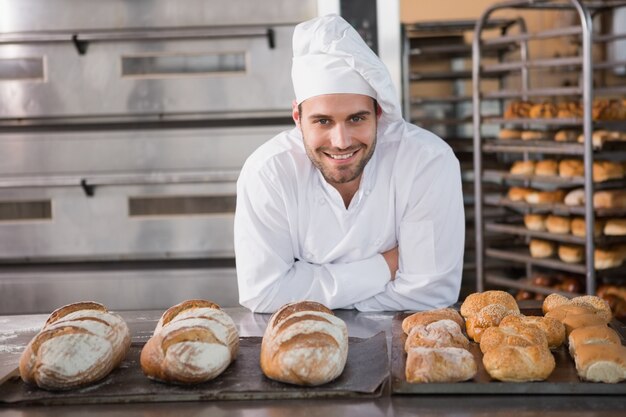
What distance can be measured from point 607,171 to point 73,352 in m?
2.96

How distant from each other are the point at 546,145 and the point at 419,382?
2.76 metres

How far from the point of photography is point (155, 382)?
1.40 m

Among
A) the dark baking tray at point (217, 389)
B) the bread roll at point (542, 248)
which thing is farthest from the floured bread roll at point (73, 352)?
the bread roll at point (542, 248)

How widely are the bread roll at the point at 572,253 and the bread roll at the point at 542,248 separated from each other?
13 centimetres

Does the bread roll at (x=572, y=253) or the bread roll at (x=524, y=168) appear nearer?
the bread roll at (x=572, y=253)

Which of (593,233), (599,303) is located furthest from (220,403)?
(593,233)

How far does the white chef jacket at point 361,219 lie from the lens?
218cm

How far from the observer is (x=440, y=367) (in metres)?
1.32

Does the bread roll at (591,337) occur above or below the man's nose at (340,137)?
A: below

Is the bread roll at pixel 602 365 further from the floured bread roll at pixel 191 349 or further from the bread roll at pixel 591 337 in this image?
the floured bread roll at pixel 191 349

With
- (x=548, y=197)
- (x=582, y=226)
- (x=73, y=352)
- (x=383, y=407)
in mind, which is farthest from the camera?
(x=548, y=197)

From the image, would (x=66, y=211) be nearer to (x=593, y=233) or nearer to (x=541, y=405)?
(x=593, y=233)

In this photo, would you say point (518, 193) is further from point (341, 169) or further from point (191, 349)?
point (191, 349)

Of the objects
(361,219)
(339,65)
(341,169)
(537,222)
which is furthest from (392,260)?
(537,222)
